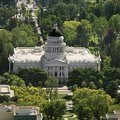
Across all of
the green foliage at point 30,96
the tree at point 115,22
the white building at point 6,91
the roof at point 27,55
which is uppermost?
the tree at point 115,22

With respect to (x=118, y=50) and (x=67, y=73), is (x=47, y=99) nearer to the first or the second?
(x=67, y=73)

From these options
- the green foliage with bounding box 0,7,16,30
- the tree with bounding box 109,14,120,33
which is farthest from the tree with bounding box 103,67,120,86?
the green foliage with bounding box 0,7,16,30

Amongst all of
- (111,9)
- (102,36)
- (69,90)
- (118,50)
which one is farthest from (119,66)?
(111,9)

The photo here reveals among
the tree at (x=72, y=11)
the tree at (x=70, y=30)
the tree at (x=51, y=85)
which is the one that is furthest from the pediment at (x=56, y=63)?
the tree at (x=72, y=11)

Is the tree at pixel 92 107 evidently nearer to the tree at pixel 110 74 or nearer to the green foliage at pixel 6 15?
the tree at pixel 110 74

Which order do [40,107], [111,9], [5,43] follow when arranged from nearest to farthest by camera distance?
[40,107] → [5,43] → [111,9]

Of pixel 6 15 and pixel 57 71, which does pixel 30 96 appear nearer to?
pixel 57 71
